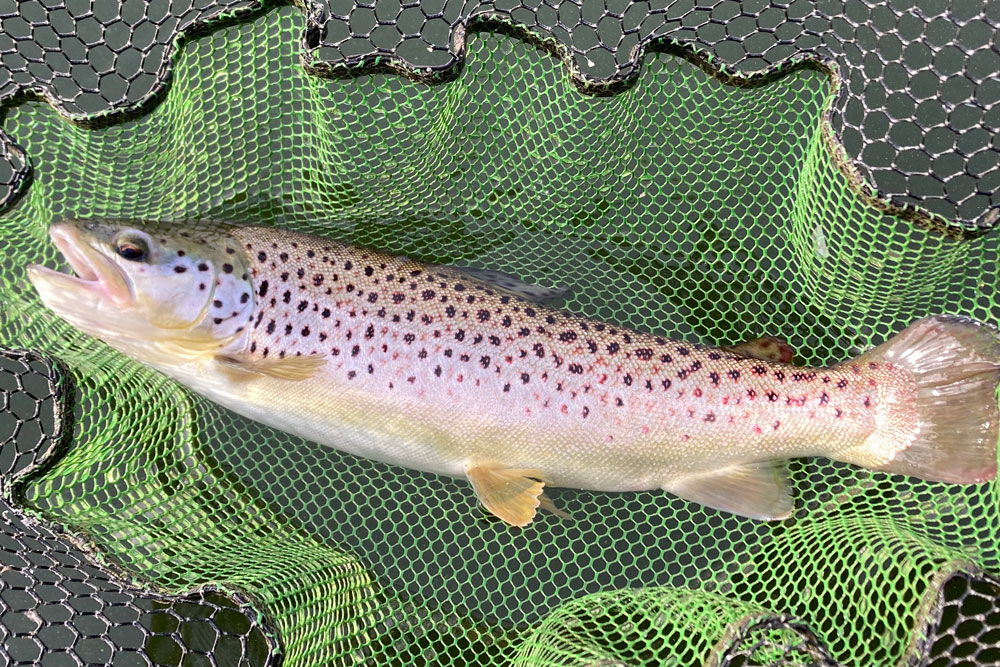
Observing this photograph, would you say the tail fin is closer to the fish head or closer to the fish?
the fish

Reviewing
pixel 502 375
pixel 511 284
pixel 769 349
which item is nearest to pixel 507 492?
pixel 502 375

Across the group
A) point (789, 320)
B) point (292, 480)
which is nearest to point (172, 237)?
point (292, 480)

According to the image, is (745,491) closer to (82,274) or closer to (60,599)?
(82,274)

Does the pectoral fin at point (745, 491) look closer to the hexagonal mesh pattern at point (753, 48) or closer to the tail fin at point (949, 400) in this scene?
the tail fin at point (949, 400)

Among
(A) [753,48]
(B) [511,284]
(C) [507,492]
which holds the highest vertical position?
(A) [753,48]

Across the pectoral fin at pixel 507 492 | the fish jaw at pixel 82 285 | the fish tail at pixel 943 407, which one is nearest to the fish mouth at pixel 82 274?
the fish jaw at pixel 82 285

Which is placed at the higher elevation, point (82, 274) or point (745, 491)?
point (82, 274)

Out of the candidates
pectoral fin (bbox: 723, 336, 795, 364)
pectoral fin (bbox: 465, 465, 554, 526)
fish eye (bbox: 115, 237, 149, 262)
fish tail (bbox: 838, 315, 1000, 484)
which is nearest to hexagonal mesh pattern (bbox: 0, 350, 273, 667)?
fish eye (bbox: 115, 237, 149, 262)

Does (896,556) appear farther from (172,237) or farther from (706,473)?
(172,237)
